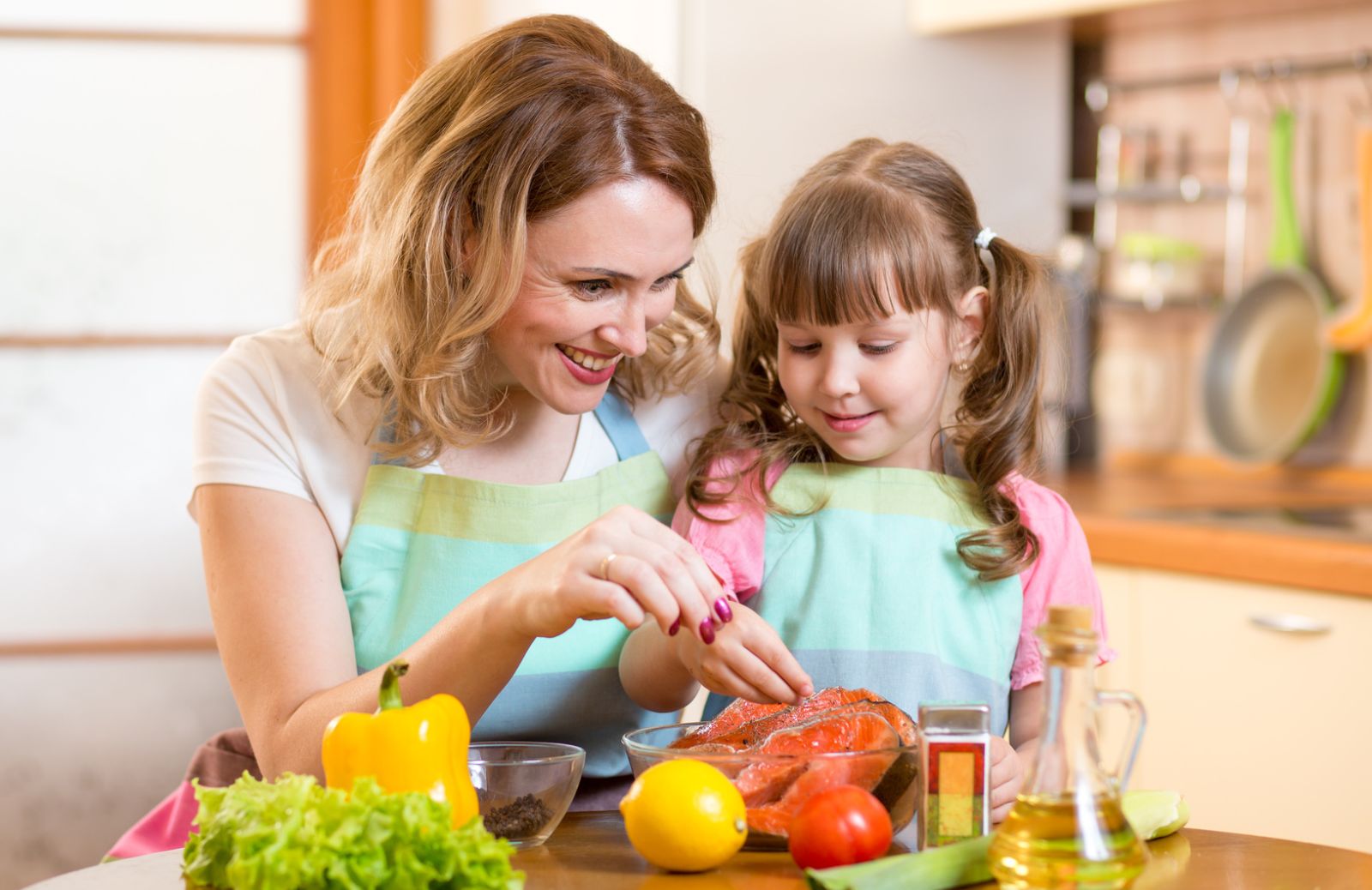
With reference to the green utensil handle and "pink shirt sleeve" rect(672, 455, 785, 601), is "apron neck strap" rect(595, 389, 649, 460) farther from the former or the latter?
the green utensil handle

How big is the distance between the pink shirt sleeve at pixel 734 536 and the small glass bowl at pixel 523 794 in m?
0.39

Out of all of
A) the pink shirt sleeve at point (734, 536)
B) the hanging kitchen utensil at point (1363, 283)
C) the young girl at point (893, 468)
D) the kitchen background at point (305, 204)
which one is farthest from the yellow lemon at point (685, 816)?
the hanging kitchen utensil at point (1363, 283)

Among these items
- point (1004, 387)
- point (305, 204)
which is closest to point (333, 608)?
point (1004, 387)

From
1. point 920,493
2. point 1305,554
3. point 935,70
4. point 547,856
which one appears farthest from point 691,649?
A: point 935,70

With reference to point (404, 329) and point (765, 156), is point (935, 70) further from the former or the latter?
point (404, 329)

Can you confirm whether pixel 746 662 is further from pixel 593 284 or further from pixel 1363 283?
pixel 1363 283

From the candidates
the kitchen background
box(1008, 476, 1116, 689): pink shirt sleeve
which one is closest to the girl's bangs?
box(1008, 476, 1116, 689): pink shirt sleeve

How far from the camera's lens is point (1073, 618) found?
933mm

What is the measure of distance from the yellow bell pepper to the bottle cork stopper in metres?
0.41

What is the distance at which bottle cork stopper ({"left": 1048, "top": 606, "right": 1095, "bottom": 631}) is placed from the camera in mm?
932

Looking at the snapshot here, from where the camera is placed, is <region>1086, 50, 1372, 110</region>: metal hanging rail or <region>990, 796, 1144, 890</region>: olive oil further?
<region>1086, 50, 1372, 110</region>: metal hanging rail

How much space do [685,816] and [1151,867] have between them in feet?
1.09

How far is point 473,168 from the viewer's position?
140 cm

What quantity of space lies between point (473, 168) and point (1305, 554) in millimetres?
1227
